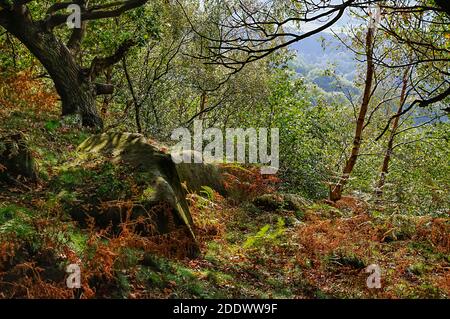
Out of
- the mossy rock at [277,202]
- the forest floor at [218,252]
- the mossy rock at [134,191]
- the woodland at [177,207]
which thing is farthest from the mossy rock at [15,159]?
the mossy rock at [277,202]

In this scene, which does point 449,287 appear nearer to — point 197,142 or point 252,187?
point 252,187

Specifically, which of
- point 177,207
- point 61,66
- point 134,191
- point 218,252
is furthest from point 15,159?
point 61,66

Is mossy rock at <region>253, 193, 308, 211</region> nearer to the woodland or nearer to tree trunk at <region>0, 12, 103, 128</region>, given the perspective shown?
the woodland

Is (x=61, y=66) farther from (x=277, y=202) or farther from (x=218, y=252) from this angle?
(x=218, y=252)

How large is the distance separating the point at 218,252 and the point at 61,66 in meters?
8.09

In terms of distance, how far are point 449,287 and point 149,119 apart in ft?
51.1

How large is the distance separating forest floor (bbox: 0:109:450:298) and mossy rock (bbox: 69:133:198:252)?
456 mm

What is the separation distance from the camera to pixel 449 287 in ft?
24.1

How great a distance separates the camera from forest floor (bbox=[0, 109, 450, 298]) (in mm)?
5297

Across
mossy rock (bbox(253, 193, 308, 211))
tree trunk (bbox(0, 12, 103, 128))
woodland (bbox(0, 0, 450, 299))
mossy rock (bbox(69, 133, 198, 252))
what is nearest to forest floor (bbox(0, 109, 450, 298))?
woodland (bbox(0, 0, 450, 299))

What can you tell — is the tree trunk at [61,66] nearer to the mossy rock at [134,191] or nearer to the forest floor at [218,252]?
the forest floor at [218,252]

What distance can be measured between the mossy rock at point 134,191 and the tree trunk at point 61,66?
4742mm

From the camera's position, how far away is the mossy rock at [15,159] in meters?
7.00
